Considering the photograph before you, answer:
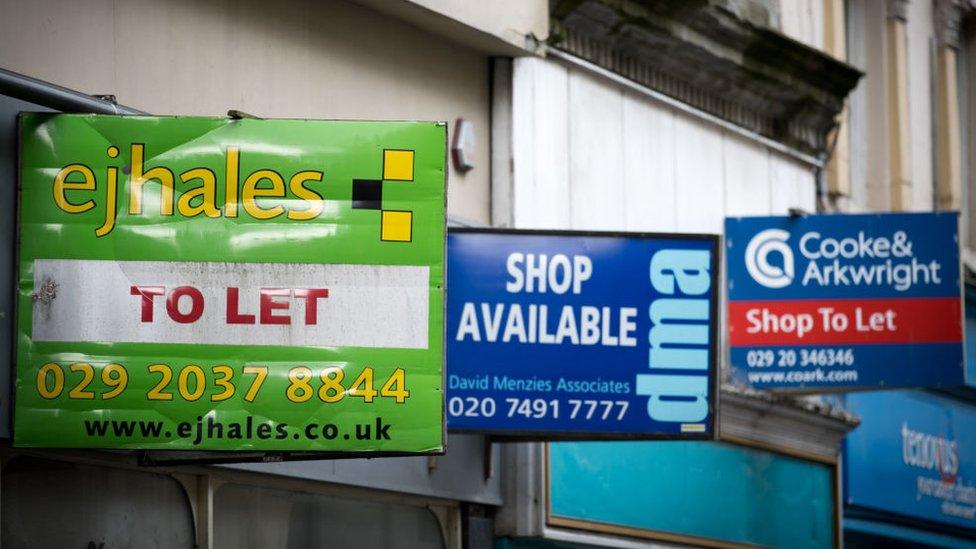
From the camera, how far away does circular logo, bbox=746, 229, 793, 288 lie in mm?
12758

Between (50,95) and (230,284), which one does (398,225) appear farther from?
(50,95)

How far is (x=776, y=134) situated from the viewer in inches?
568

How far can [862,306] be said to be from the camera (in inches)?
495

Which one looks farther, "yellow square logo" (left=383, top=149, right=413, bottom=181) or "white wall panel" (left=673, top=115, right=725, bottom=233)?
"white wall panel" (left=673, top=115, right=725, bottom=233)

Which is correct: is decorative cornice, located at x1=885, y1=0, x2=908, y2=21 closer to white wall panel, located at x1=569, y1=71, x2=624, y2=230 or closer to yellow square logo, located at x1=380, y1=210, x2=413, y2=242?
white wall panel, located at x1=569, y1=71, x2=624, y2=230

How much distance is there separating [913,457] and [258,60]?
8826 millimetres

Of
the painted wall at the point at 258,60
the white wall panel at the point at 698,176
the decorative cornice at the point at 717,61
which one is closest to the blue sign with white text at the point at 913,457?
the decorative cornice at the point at 717,61

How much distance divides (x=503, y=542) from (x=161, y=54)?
3.99 m

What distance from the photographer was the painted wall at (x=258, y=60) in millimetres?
8141

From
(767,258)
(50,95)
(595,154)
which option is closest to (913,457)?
(767,258)

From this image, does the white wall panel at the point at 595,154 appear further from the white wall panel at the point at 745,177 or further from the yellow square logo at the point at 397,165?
the yellow square logo at the point at 397,165

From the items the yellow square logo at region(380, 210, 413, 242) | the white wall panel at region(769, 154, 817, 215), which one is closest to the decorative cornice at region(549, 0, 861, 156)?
the white wall panel at region(769, 154, 817, 215)

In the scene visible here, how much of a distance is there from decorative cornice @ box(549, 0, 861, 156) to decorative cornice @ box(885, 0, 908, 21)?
280 centimetres

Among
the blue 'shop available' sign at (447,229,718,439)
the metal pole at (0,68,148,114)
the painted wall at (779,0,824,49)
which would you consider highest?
the painted wall at (779,0,824,49)
